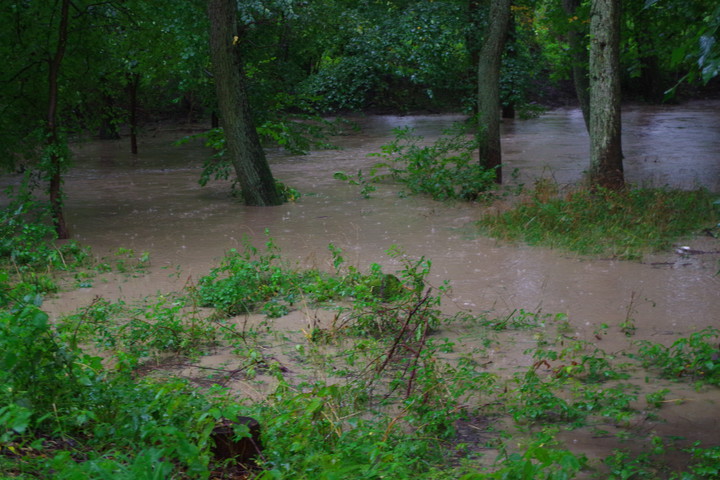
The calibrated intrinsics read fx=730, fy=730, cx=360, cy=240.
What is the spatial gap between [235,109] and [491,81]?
4928mm

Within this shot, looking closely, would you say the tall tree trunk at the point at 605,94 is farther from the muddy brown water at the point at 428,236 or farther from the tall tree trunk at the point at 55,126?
the tall tree trunk at the point at 55,126

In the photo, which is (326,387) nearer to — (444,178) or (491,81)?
(444,178)

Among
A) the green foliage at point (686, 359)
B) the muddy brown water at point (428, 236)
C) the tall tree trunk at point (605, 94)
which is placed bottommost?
the green foliage at point (686, 359)

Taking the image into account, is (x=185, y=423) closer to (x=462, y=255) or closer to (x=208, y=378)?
(x=208, y=378)

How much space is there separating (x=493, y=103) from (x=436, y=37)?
3404mm

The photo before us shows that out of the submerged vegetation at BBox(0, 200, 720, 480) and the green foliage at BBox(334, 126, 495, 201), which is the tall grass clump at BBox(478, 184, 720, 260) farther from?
the submerged vegetation at BBox(0, 200, 720, 480)

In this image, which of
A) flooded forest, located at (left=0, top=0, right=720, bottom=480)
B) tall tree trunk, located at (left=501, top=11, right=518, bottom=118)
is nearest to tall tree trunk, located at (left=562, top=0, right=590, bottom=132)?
flooded forest, located at (left=0, top=0, right=720, bottom=480)

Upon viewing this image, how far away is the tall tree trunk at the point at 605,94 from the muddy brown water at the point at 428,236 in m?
2.25

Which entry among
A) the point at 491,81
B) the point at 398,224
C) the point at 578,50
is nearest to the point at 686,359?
the point at 398,224

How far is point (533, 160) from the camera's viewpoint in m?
19.0

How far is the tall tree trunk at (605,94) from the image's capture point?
458 inches

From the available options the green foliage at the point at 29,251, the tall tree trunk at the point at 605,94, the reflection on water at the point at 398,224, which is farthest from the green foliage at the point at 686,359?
the green foliage at the point at 29,251

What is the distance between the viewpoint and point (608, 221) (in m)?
10.7

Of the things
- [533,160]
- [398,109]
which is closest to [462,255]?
[533,160]
